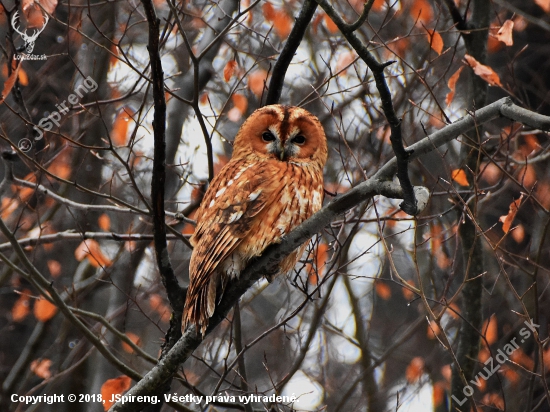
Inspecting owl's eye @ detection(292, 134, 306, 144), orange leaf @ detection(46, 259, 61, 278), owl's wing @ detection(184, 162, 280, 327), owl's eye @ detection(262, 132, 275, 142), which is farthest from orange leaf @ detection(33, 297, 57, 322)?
owl's eye @ detection(292, 134, 306, 144)

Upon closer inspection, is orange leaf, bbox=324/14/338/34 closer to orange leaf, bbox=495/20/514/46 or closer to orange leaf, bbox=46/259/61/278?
orange leaf, bbox=495/20/514/46

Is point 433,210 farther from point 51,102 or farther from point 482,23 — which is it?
point 51,102

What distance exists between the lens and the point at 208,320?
3.30 metres

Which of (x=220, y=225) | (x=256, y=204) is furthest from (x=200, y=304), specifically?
(x=256, y=204)

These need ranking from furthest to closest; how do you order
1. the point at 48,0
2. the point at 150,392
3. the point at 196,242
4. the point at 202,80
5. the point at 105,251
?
the point at 105,251, the point at 202,80, the point at 48,0, the point at 196,242, the point at 150,392

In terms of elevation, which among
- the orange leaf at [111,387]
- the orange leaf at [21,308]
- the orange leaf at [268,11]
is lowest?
the orange leaf at [111,387]

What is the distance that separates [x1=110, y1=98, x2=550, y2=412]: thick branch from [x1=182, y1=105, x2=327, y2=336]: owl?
77 millimetres

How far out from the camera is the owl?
11.3 ft

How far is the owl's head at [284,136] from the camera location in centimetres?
396

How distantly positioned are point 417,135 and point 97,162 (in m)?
3.53

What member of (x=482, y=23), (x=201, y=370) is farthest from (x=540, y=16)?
(x=201, y=370)

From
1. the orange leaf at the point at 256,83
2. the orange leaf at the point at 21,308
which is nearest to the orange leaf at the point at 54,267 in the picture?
the orange leaf at the point at 21,308

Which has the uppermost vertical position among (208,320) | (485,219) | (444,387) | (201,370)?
(485,219)

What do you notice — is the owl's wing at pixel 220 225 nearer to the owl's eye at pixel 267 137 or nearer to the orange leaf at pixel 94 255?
the owl's eye at pixel 267 137
